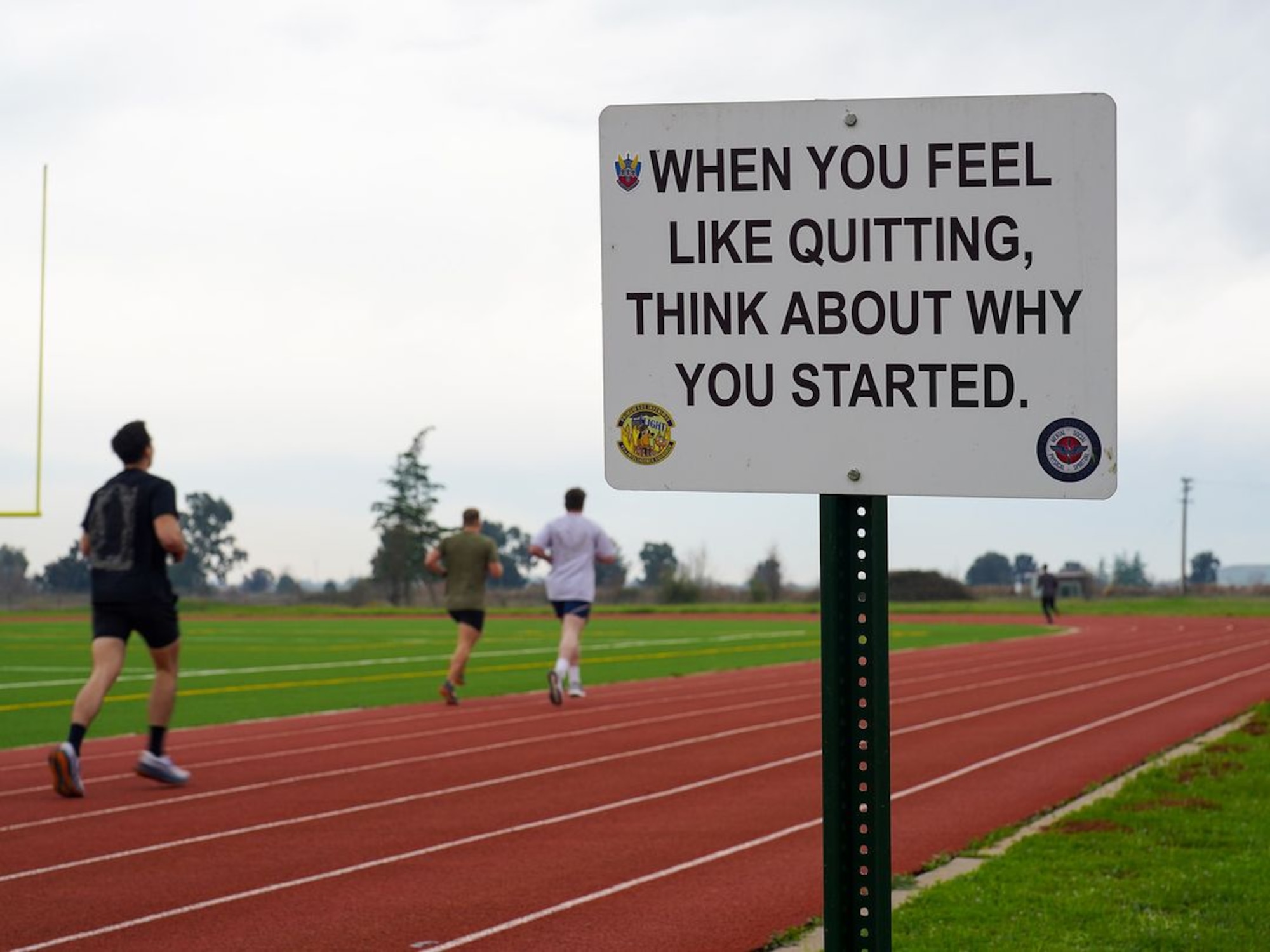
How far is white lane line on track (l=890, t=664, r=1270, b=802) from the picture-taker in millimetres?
10352

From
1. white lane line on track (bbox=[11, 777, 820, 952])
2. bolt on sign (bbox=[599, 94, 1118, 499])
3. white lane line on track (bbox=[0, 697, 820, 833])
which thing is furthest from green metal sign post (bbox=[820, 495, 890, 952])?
white lane line on track (bbox=[0, 697, 820, 833])

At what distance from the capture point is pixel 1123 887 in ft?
22.5

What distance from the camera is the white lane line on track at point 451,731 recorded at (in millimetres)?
10844

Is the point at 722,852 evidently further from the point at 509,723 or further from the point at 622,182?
the point at 509,723

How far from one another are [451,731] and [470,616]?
355 centimetres

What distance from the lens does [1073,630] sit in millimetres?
38125

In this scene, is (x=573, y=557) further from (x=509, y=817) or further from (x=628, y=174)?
(x=628, y=174)

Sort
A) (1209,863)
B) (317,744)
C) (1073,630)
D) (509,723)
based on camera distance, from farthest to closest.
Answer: (1073,630)
(509,723)
(317,744)
(1209,863)

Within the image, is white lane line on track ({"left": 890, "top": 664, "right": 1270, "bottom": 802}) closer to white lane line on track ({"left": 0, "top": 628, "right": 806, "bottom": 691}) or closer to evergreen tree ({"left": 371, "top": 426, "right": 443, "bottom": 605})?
white lane line on track ({"left": 0, "top": 628, "right": 806, "bottom": 691})

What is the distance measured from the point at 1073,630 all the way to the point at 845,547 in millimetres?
36306

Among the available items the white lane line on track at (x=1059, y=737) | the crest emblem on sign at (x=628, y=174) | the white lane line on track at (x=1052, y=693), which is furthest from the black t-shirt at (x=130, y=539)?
the crest emblem on sign at (x=628, y=174)

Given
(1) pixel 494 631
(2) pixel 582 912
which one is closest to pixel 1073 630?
(1) pixel 494 631

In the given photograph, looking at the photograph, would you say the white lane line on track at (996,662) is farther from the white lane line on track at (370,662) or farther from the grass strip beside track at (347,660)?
the white lane line on track at (370,662)

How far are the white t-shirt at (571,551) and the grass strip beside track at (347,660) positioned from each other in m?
1.54
